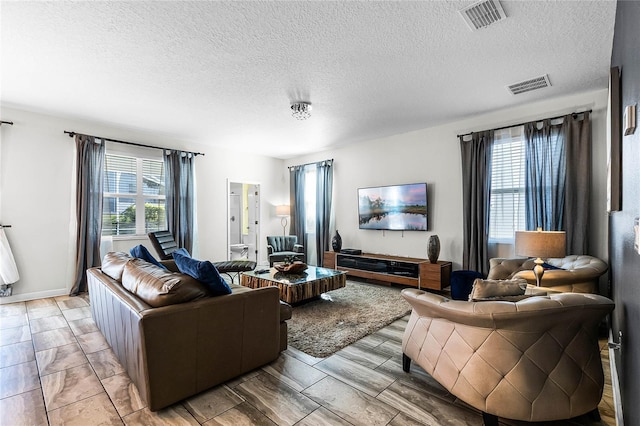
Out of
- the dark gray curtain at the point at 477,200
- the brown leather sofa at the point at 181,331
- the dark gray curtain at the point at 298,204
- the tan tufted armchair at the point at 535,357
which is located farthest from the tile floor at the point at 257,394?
the dark gray curtain at the point at 298,204

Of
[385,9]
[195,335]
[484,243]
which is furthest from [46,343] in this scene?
[484,243]

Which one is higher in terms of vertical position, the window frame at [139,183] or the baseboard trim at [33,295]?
the window frame at [139,183]

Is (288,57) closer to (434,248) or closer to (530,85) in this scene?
(530,85)

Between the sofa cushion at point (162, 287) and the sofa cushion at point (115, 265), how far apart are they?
0.33m

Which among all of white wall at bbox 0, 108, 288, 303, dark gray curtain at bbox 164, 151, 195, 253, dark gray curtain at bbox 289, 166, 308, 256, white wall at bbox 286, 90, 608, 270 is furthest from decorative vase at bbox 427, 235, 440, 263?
white wall at bbox 0, 108, 288, 303

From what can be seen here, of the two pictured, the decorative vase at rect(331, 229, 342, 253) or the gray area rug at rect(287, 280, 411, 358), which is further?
the decorative vase at rect(331, 229, 342, 253)

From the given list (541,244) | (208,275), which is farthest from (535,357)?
(208,275)

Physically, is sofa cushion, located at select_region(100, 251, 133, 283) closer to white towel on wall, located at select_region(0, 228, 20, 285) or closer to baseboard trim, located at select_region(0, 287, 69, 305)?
white towel on wall, located at select_region(0, 228, 20, 285)

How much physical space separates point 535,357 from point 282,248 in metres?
5.15

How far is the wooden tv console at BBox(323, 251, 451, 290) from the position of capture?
4574 mm

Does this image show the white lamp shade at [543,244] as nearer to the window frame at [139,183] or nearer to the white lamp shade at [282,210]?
the white lamp shade at [282,210]

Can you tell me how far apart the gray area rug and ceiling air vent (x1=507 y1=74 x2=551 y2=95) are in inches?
112

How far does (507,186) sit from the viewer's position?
4.23 meters

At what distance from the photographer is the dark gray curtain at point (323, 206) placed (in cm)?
646
